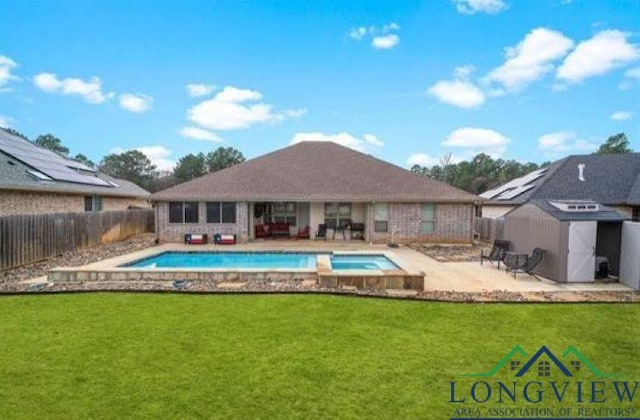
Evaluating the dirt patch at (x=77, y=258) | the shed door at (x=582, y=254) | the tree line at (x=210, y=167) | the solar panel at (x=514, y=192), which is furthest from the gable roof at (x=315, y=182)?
the tree line at (x=210, y=167)

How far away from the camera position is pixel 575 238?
30.3 feet

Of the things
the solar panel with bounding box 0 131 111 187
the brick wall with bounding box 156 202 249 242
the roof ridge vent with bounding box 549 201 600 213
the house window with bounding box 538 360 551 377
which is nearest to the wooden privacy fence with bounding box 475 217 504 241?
the roof ridge vent with bounding box 549 201 600 213

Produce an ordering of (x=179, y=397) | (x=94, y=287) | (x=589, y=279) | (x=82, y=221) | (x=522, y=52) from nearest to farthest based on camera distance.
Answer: (x=179, y=397) < (x=94, y=287) < (x=589, y=279) < (x=82, y=221) < (x=522, y=52)

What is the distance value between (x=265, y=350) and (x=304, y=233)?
1401 centimetres

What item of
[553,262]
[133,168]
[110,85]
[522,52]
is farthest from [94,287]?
[133,168]

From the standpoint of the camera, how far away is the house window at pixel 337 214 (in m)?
19.1

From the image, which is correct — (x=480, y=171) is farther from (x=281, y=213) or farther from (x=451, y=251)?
(x=451, y=251)

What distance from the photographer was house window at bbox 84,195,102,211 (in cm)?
1845

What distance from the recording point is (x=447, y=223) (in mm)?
→ 17250

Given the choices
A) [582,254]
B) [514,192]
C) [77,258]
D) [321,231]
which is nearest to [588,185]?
[514,192]

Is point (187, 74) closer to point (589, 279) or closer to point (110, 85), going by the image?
point (110, 85)

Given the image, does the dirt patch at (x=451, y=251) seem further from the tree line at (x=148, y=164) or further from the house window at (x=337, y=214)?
the tree line at (x=148, y=164)

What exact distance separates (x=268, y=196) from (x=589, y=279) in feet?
40.9

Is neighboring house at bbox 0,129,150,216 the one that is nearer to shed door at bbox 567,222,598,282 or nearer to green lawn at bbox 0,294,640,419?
green lawn at bbox 0,294,640,419
